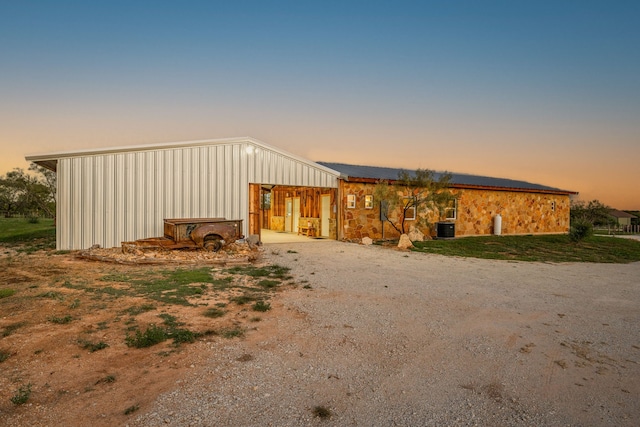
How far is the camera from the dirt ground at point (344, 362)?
2.60 metres

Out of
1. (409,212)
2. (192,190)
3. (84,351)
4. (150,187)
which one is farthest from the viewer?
(409,212)

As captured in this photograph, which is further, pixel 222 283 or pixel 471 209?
pixel 471 209

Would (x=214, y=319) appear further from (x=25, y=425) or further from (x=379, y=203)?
(x=379, y=203)

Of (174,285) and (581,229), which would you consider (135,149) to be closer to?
(174,285)

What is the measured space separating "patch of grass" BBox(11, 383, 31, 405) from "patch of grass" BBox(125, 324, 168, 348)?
38.5 inches

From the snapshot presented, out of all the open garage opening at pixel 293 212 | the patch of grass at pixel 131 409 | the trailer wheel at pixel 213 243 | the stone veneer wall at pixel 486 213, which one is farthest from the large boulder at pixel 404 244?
the patch of grass at pixel 131 409

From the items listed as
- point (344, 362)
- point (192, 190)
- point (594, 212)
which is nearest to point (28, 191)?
point (192, 190)

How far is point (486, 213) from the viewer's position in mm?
20578

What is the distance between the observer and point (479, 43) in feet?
45.0

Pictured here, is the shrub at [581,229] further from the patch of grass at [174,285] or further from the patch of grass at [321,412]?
the patch of grass at [321,412]

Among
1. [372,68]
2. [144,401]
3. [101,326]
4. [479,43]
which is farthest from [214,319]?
[479,43]

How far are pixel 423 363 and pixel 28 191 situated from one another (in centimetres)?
4433

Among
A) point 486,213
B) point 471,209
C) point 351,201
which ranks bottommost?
point 486,213

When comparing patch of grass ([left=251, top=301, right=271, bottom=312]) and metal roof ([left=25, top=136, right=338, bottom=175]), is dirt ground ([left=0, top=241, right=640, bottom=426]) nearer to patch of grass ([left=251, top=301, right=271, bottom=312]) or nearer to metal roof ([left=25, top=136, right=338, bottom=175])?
patch of grass ([left=251, top=301, right=271, bottom=312])
